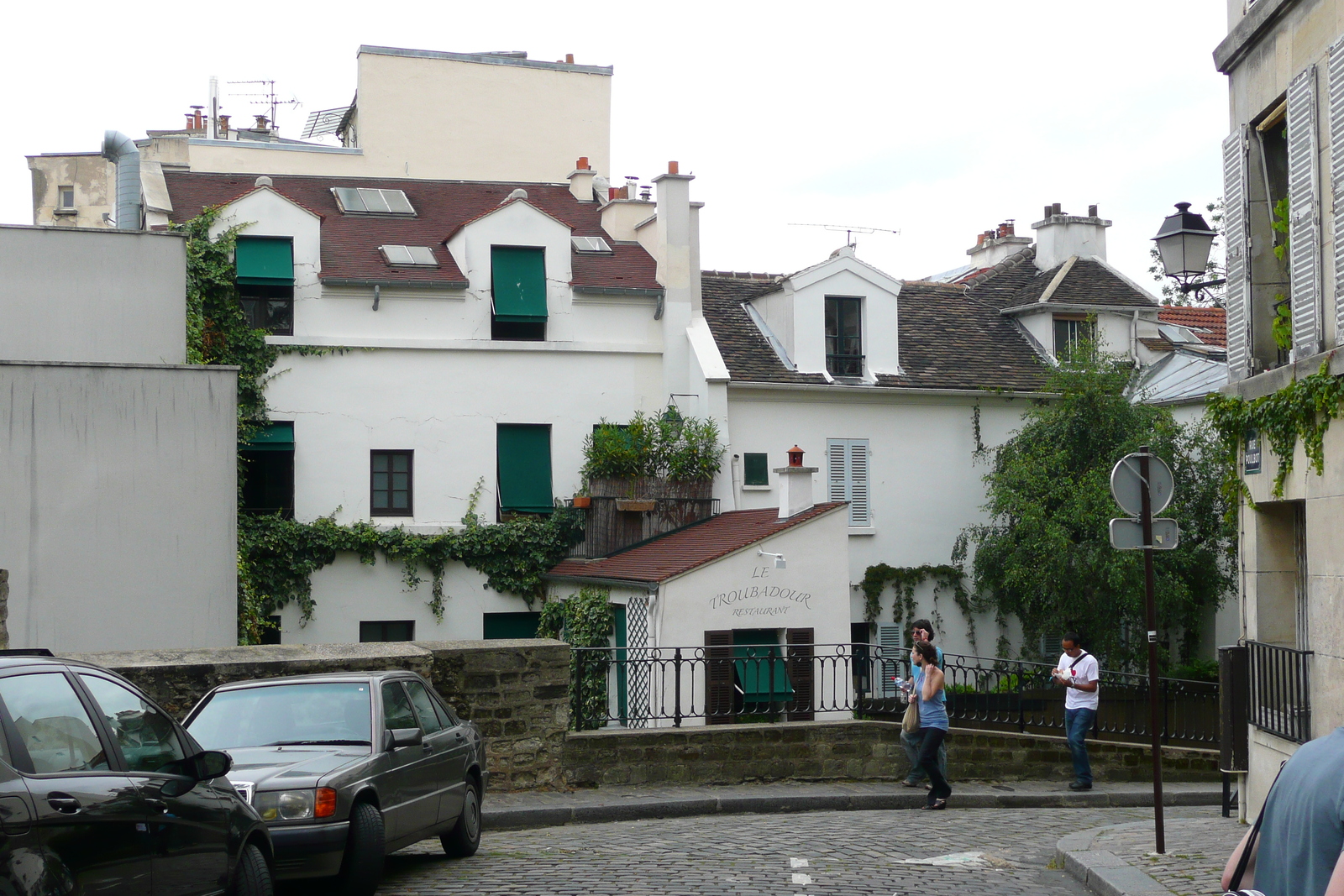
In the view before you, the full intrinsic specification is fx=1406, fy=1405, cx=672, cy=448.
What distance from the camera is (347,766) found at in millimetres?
8734

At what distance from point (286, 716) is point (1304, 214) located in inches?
332

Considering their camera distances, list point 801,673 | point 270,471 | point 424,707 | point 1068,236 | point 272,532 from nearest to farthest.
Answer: point 424,707
point 801,673
point 272,532
point 270,471
point 1068,236

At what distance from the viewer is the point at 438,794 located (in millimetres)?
10016

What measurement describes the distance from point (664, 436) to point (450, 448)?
3.96 meters

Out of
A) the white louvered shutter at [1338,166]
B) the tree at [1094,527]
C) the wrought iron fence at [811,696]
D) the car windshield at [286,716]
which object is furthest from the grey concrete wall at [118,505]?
the white louvered shutter at [1338,166]

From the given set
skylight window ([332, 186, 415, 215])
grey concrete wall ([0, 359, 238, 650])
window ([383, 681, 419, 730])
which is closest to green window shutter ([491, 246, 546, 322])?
skylight window ([332, 186, 415, 215])

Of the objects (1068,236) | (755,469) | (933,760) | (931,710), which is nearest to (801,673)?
(933,760)

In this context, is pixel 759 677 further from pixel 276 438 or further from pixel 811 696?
pixel 276 438

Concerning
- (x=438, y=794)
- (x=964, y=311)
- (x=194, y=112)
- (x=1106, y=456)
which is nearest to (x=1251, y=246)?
(x=438, y=794)

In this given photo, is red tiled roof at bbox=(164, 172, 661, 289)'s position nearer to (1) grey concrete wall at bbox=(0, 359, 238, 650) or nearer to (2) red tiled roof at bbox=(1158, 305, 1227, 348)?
(1) grey concrete wall at bbox=(0, 359, 238, 650)

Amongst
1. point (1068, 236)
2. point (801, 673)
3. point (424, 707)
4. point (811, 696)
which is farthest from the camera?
point (1068, 236)

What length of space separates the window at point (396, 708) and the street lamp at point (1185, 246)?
7313 millimetres

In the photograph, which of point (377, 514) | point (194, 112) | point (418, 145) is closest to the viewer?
point (377, 514)

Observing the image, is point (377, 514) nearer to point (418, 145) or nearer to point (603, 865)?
point (418, 145)
